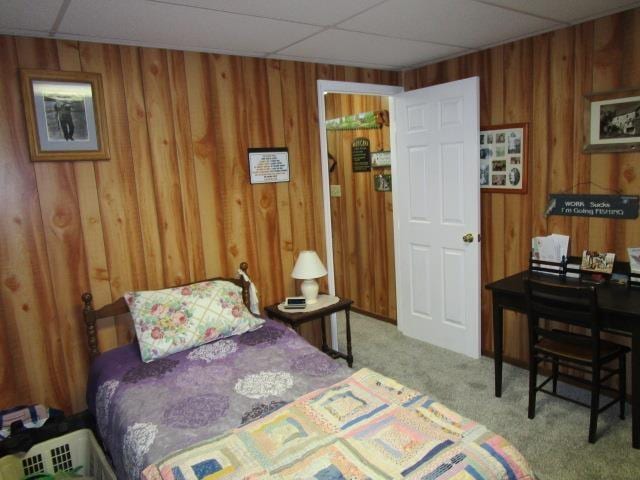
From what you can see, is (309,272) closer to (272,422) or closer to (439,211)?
(439,211)

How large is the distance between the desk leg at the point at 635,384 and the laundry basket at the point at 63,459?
2578 millimetres

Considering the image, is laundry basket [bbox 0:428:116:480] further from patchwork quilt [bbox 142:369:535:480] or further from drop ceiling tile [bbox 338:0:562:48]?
drop ceiling tile [bbox 338:0:562:48]

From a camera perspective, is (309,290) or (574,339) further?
(309,290)

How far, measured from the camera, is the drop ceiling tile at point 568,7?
90.9 inches

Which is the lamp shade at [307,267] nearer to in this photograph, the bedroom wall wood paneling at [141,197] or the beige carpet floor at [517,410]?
the bedroom wall wood paneling at [141,197]

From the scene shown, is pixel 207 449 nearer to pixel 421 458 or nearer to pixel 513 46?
pixel 421 458

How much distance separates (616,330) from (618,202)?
2.68 feet

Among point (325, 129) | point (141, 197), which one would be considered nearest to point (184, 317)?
point (141, 197)

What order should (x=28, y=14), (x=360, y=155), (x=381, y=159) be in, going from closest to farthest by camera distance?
(x=28, y=14) < (x=381, y=159) < (x=360, y=155)

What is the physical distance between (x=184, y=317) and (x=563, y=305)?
6.84 feet

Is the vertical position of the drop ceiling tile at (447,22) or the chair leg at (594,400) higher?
the drop ceiling tile at (447,22)

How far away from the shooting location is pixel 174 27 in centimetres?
238

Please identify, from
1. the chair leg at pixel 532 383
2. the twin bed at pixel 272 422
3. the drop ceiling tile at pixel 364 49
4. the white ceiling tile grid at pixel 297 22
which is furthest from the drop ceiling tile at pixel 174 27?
the chair leg at pixel 532 383

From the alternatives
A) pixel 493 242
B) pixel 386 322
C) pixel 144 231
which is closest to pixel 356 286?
pixel 386 322
